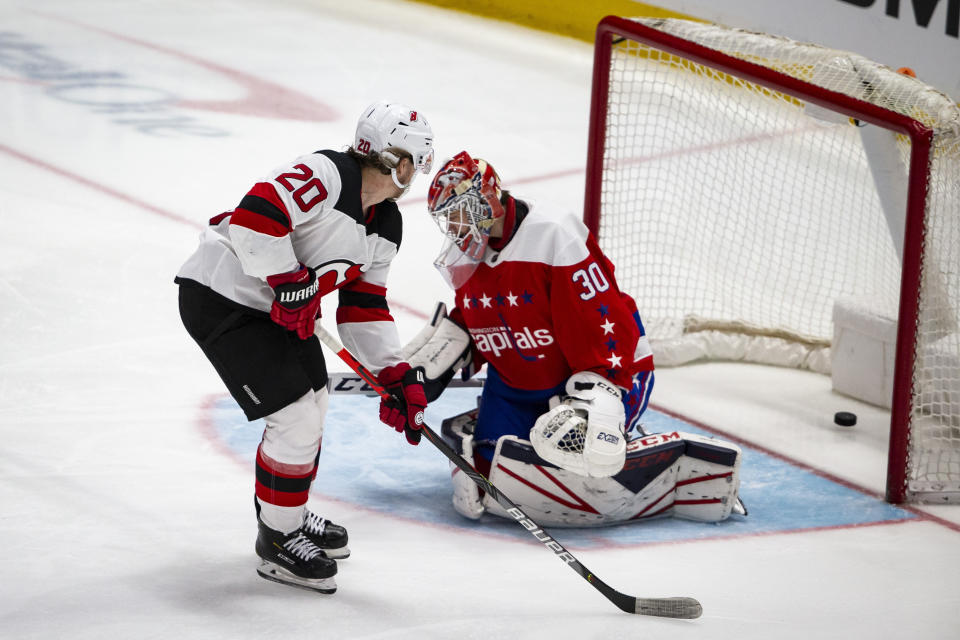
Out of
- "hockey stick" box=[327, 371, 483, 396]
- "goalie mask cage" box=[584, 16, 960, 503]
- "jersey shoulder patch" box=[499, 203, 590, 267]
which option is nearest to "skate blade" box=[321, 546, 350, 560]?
"hockey stick" box=[327, 371, 483, 396]

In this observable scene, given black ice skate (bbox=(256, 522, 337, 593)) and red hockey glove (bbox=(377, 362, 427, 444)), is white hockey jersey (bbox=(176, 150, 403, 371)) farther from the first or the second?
black ice skate (bbox=(256, 522, 337, 593))

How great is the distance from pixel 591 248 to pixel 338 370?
3.87 ft

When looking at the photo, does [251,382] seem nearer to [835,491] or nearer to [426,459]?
[426,459]

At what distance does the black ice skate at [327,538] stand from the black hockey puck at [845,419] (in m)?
1.71

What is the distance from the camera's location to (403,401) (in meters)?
2.82

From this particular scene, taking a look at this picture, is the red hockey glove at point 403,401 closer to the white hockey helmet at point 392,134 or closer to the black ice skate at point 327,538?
the black ice skate at point 327,538

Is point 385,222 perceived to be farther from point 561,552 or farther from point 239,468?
point 239,468

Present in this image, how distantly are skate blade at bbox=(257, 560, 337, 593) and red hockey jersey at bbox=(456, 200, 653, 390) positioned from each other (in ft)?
2.48

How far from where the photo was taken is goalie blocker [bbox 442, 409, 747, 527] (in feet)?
9.86

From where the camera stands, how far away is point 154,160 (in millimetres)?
5707

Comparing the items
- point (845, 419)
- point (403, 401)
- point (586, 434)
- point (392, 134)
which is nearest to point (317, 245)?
point (392, 134)

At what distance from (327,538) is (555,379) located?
0.68 metres

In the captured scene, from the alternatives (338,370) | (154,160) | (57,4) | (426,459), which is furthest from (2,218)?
(57,4)

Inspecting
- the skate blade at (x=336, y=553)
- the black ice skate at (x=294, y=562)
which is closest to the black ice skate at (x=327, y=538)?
the skate blade at (x=336, y=553)
